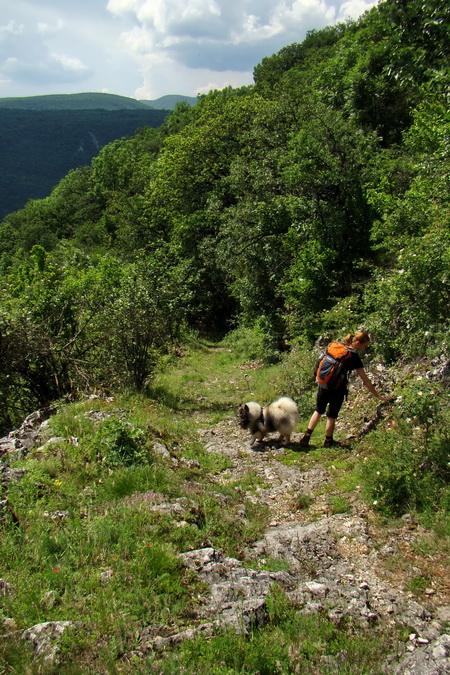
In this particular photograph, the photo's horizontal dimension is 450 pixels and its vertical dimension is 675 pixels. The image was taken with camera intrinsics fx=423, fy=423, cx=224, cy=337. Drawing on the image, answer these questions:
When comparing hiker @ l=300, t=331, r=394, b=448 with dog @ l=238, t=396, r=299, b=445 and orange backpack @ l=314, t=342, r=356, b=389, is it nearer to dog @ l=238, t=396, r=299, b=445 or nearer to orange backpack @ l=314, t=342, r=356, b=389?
orange backpack @ l=314, t=342, r=356, b=389

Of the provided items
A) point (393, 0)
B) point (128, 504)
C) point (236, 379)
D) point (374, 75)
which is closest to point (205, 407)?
point (236, 379)

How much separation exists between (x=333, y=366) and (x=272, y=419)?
1895 mm

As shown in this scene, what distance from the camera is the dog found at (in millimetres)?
8109

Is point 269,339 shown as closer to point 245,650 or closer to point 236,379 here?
point 236,379

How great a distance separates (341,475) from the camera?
6.48 m

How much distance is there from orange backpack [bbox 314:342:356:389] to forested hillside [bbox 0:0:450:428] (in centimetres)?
89

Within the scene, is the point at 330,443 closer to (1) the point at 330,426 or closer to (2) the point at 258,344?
(1) the point at 330,426

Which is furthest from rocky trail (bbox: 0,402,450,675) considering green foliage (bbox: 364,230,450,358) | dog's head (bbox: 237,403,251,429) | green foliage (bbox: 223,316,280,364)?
green foliage (bbox: 223,316,280,364)

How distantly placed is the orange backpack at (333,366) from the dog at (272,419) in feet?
3.73

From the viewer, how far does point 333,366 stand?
7105 millimetres

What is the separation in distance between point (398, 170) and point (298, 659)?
1319cm

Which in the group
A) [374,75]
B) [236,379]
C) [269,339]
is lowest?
[236,379]

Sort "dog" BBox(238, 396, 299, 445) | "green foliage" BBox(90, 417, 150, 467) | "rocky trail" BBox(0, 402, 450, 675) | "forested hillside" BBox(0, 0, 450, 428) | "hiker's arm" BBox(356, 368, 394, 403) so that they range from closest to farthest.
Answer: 1. "rocky trail" BBox(0, 402, 450, 675)
2. "green foliage" BBox(90, 417, 150, 467)
3. "forested hillside" BBox(0, 0, 450, 428)
4. "hiker's arm" BBox(356, 368, 394, 403)
5. "dog" BBox(238, 396, 299, 445)

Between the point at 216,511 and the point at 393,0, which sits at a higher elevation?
the point at 393,0
